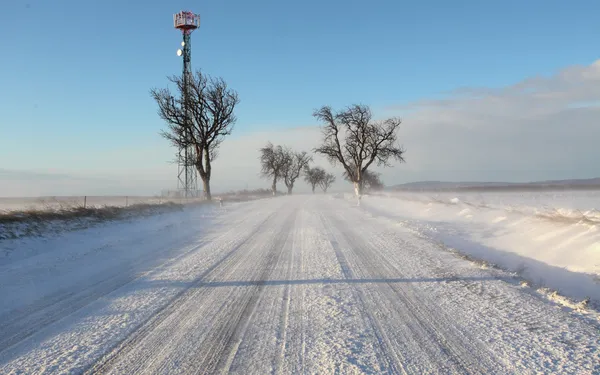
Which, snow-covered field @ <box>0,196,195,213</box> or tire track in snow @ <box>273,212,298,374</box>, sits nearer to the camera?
tire track in snow @ <box>273,212,298,374</box>

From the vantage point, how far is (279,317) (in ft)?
15.7

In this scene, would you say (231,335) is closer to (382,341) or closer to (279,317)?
(279,317)

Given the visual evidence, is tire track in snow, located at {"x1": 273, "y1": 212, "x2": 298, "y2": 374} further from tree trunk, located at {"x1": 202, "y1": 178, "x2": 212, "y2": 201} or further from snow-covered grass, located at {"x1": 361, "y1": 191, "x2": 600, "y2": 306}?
tree trunk, located at {"x1": 202, "y1": 178, "x2": 212, "y2": 201}

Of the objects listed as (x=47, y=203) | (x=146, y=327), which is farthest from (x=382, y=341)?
(x=47, y=203)

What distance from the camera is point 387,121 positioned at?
1781 inches

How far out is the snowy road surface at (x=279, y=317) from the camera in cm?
359

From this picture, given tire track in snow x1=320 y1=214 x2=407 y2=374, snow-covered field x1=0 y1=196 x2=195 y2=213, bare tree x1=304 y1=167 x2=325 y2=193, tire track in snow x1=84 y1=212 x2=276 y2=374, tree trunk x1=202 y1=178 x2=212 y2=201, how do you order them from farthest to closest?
bare tree x1=304 y1=167 x2=325 y2=193 → tree trunk x1=202 y1=178 x2=212 y2=201 → snow-covered field x1=0 y1=196 x2=195 y2=213 → tire track in snow x1=84 y1=212 x2=276 y2=374 → tire track in snow x1=320 y1=214 x2=407 y2=374

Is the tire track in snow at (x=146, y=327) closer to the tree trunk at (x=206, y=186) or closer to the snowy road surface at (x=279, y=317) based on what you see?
the snowy road surface at (x=279, y=317)

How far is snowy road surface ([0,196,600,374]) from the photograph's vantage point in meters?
3.59

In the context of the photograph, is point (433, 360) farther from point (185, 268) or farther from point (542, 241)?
point (542, 241)

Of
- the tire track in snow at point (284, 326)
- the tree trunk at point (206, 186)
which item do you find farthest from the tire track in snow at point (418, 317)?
the tree trunk at point (206, 186)

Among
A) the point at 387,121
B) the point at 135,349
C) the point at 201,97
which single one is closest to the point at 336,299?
the point at 135,349

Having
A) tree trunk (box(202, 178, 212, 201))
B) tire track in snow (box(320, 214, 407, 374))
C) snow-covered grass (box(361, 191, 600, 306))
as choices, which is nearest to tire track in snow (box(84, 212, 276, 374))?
tire track in snow (box(320, 214, 407, 374))

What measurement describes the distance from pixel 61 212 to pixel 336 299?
11041 millimetres
